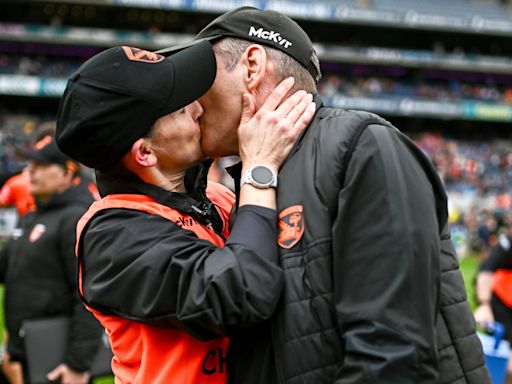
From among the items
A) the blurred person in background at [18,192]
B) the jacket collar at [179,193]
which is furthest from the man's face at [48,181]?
the jacket collar at [179,193]

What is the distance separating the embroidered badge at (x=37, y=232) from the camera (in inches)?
172

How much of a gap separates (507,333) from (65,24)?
29929mm

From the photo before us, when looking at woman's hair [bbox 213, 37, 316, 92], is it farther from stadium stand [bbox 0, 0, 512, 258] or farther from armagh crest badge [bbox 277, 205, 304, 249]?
stadium stand [bbox 0, 0, 512, 258]

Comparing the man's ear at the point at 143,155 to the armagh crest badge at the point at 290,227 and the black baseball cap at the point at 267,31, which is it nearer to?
the black baseball cap at the point at 267,31

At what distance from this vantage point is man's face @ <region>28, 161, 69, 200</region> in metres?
4.51

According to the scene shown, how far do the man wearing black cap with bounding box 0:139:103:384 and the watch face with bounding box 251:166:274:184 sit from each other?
2.73 m

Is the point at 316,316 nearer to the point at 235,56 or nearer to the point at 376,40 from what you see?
the point at 235,56

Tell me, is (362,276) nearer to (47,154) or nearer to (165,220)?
(165,220)

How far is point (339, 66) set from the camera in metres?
35.1

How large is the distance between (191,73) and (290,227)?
0.56 meters

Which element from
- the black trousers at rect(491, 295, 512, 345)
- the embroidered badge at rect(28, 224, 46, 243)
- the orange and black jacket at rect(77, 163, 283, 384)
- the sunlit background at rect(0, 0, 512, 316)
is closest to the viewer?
the orange and black jacket at rect(77, 163, 283, 384)

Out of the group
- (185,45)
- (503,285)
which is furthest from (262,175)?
(503,285)

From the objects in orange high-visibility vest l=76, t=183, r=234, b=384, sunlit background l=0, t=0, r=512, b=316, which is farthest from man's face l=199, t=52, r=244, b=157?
sunlit background l=0, t=0, r=512, b=316

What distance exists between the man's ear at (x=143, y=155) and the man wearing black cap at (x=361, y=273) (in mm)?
282
